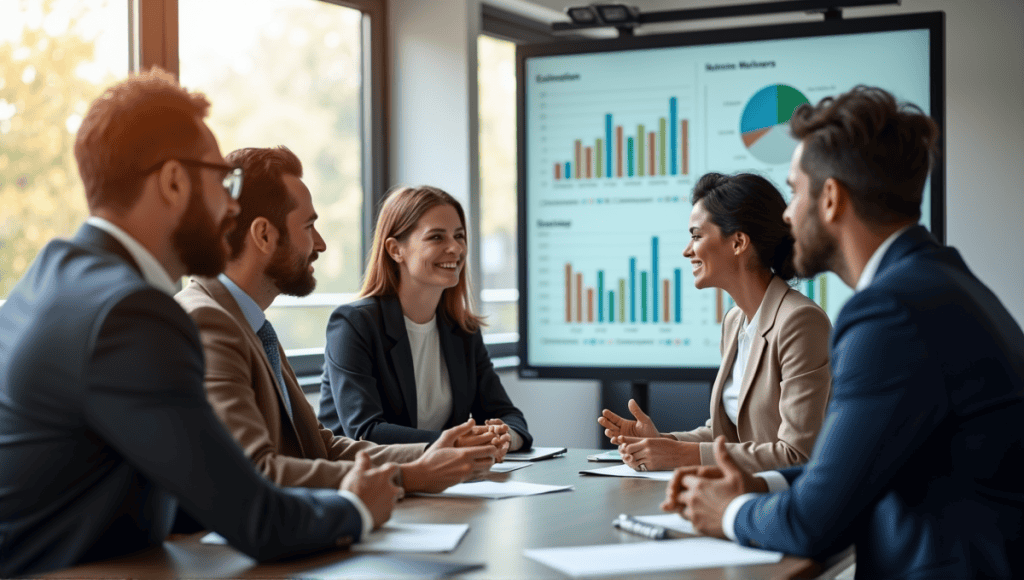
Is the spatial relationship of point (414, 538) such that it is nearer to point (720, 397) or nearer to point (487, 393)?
point (720, 397)

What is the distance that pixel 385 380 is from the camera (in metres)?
3.02

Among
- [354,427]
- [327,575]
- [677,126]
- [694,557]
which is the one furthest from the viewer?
[677,126]

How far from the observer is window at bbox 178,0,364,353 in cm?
398

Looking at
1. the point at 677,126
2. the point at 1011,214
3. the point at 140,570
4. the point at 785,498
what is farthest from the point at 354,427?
the point at 1011,214

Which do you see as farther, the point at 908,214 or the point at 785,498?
the point at 908,214

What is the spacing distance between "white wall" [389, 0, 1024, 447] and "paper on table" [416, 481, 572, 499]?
8.63 feet

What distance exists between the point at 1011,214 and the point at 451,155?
2.75m

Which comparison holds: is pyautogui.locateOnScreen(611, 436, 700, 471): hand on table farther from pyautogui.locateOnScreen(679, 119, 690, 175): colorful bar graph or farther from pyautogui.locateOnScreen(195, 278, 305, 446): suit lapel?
pyautogui.locateOnScreen(679, 119, 690, 175): colorful bar graph

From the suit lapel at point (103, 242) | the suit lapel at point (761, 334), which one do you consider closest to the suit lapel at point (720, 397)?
the suit lapel at point (761, 334)

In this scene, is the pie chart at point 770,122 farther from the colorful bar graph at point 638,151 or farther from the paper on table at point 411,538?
the paper on table at point 411,538

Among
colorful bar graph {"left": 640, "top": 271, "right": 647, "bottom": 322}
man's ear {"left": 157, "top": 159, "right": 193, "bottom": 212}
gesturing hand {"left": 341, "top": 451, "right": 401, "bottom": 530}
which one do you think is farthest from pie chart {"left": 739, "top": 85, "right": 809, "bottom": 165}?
man's ear {"left": 157, "top": 159, "right": 193, "bottom": 212}

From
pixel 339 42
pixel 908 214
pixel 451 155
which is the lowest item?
pixel 908 214

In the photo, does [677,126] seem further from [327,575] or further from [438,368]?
[327,575]

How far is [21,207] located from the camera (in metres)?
3.28
